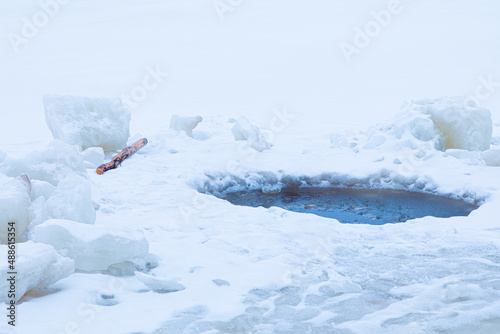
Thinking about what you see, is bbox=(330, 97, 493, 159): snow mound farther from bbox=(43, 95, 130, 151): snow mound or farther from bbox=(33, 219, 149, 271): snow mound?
bbox=(33, 219, 149, 271): snow mound

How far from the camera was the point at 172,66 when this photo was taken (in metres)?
24.0

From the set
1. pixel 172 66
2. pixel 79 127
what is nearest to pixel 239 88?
pixel 172 66

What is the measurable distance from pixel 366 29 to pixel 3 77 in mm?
19936

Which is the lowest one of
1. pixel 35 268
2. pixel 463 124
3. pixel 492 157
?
pixel 35 268

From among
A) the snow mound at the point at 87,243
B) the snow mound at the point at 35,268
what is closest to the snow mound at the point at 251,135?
the snow mound at the point at 87,243

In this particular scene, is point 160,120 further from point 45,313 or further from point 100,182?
point 45,313

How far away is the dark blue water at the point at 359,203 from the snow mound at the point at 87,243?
13.0 ft

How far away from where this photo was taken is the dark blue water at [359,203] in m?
8.60
